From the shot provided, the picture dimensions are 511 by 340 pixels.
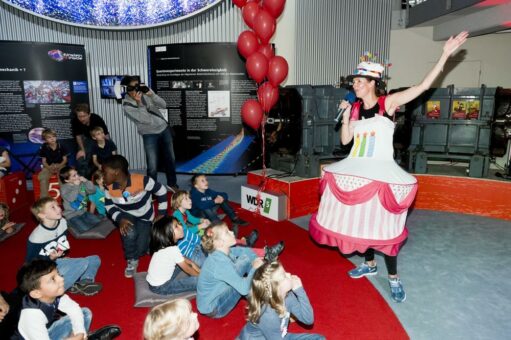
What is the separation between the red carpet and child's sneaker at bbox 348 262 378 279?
7cm

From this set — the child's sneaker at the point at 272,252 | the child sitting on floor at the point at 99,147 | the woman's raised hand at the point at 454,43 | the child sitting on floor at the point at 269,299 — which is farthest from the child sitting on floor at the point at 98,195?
the woman's raised hand at the point at 454,43

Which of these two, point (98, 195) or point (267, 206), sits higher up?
point (98, 195)

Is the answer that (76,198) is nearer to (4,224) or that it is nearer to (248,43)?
(4,224)

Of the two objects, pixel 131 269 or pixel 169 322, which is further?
pixel 131 269

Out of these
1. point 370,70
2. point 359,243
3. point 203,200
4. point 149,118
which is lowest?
point 203,200

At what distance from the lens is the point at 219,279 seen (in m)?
2.88

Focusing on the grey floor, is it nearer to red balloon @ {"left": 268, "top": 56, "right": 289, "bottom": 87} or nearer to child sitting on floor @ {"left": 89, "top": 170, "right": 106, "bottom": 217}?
red balloon @ {"left": 268, "top": 56, "right": 289, "bottom": 87}

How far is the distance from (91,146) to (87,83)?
2181 millimetres

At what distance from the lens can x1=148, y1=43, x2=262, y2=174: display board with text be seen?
7188 mm

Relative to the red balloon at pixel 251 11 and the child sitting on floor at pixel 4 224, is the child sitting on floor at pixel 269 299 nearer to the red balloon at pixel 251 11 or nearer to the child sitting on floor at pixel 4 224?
the child sitting on floor at pixel 4 224

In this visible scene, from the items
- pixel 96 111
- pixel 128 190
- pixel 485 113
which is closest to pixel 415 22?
pixel 485 113

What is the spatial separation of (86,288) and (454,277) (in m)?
3.41

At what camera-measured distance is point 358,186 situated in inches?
122

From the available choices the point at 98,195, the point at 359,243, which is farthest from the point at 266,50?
the point at 359,243
